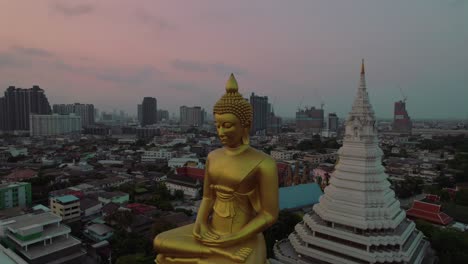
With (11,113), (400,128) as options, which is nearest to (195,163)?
(11,113)

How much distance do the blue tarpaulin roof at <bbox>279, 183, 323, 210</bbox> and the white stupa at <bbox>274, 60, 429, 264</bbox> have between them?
7309 mm

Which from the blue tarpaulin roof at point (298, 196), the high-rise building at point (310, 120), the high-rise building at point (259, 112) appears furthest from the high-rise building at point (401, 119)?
the blue tarpaulin roof at point (298, 196)

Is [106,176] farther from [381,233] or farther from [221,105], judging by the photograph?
[221,105]

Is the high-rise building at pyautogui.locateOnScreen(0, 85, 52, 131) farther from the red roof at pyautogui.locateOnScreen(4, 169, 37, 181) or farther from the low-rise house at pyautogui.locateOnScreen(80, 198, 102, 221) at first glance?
the low-rise house at pyautogui.locateOnScreen(80, 198, 102, 221)

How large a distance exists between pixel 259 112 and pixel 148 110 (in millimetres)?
46023

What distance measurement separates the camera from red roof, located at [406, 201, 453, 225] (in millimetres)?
17125

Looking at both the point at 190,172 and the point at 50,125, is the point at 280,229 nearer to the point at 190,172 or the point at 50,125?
the point at 190,172

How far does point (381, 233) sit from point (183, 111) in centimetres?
12120

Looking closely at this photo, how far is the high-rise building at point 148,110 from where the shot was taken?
115 m

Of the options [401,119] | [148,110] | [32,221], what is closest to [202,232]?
[32,221]

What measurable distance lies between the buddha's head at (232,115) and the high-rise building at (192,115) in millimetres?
119421

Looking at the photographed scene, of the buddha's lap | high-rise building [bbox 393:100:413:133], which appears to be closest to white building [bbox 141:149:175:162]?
the buddha's lap

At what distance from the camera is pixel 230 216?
18.4ft

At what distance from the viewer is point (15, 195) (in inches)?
870
